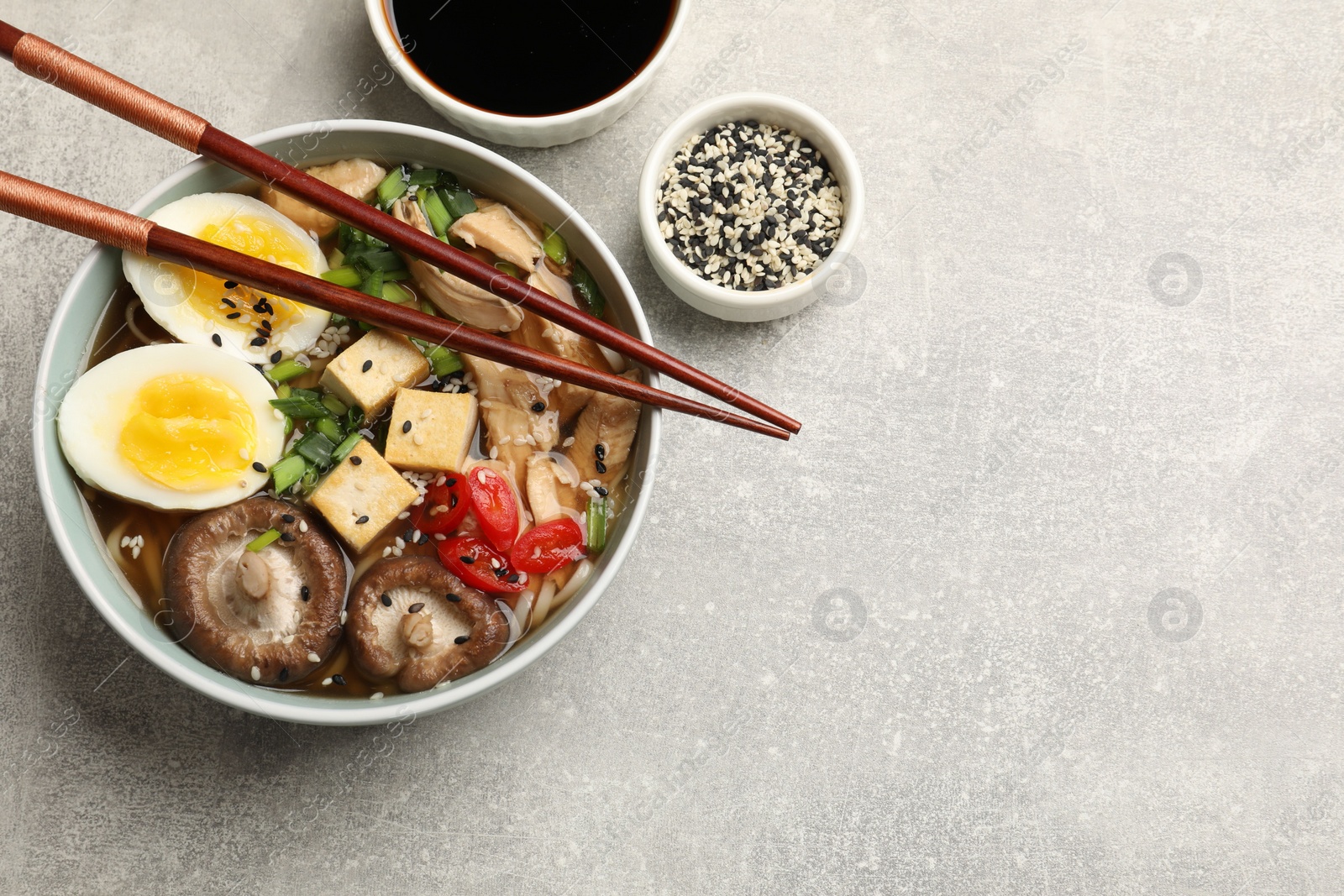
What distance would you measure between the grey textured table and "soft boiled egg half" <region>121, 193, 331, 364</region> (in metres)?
0.58

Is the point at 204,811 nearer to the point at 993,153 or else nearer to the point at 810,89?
the point at 810,89

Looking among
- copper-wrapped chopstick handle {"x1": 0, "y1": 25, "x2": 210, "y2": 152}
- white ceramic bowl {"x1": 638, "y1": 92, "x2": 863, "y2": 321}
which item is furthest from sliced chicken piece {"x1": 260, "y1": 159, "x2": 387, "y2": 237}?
white ceramic bowl {"x1": 638, "y1": 92, "x2": 863, "y2": 321}

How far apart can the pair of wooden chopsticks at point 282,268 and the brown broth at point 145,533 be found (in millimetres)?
241

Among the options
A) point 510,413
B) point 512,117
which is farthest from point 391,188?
point 510,413

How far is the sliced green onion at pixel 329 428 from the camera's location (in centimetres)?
205

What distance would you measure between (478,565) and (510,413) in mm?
354

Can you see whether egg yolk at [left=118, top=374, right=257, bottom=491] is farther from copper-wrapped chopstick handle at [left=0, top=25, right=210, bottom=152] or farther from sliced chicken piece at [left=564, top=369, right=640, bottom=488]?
sliced chicken piece at [left=564, top=369, right=640, bottom=488]

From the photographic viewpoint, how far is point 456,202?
2121mm

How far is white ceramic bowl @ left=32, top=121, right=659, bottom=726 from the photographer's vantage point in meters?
1.79

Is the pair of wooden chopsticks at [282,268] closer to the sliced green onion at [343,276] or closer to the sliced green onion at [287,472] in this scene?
the sliced green onion at [343,276]

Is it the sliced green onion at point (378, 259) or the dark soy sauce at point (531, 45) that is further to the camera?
the dark soy sauce at point (531, 45)

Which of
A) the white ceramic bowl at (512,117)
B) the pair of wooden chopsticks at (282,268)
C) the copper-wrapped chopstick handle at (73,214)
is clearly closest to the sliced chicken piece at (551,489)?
the pair of wooden chopsticks at (282,268)

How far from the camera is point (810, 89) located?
2.49 metres

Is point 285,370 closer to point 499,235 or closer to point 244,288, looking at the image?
point 244,288
